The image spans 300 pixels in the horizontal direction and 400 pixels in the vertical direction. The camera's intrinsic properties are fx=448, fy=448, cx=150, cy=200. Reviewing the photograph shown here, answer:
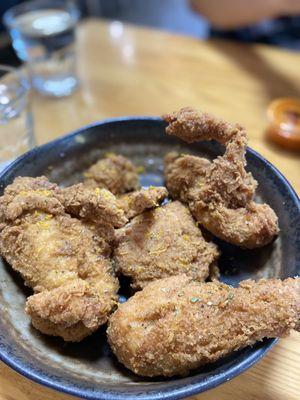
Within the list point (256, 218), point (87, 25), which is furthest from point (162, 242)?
point (87, 25)

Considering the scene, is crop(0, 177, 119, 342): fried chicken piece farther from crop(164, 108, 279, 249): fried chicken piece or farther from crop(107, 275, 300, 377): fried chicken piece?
crop(164, 108, 279, 249): fried chicken piece

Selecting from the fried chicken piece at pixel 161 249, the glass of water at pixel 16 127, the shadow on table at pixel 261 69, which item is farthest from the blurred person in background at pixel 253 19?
the fried chicken piece at pixel 161 249

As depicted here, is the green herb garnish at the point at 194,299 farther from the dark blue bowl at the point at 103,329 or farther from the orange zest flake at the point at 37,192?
the orange zest flake at the point at 37,192

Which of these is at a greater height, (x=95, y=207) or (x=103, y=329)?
(x=95, y=207)

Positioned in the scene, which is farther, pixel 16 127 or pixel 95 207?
pixel 16 127

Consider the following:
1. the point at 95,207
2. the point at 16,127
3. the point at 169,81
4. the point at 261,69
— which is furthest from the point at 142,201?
the point at 261,69

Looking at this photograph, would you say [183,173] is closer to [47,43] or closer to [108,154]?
[108,154]
